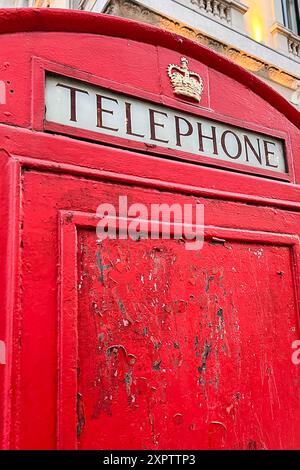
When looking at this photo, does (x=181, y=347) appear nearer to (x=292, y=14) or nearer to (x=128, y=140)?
(x=128, y=140)

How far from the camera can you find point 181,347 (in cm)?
116

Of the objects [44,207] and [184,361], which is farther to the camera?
[184,361]

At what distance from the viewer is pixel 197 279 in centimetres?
122

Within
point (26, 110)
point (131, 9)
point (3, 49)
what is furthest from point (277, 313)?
point (131, 9)

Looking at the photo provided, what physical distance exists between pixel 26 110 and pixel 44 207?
254 mm

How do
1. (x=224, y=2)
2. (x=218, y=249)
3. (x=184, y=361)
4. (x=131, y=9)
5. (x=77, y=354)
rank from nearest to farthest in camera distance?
(x=77, y=354) → (x=184, y=361) → (x=218, y=249) → (x=131, y=9) → (x=224, y=2)

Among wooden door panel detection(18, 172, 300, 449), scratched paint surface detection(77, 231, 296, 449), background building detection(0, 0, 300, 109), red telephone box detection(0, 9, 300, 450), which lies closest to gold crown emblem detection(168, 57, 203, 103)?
red telephone box detection(0, 9, 300, 450)

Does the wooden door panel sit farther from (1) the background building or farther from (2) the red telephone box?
(1) the background building

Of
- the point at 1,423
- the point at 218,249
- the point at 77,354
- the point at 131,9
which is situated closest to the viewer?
the point at 1,423

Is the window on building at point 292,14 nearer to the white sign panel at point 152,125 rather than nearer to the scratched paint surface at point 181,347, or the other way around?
the white sign panel at point 152,125

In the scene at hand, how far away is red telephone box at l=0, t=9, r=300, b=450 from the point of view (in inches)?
38.3

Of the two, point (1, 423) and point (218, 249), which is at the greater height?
point (218, 249)

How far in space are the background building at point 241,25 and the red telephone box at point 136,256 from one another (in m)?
3.70
